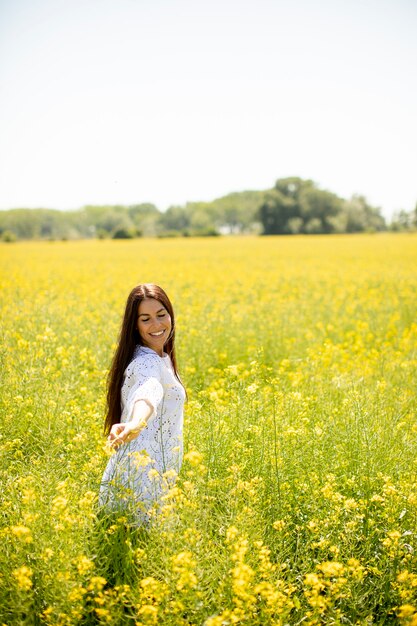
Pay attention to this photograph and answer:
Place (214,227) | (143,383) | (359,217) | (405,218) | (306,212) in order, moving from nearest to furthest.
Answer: (143,383) → (306,212) → (214,227) → (359,217) → (405,218)

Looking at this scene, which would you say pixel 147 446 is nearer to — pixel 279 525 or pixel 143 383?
pixel 143 383

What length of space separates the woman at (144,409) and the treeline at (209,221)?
54.9 m

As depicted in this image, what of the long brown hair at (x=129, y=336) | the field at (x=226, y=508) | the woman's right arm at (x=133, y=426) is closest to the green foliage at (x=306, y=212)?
the field at (x=226, y=508)

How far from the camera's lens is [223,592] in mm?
2549

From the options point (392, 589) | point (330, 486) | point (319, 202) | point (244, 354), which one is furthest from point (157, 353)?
point (319, 202)

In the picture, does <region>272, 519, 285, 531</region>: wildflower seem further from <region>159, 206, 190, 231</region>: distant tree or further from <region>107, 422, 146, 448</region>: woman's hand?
<region>159, 206, 190, 231</region>: distant tree

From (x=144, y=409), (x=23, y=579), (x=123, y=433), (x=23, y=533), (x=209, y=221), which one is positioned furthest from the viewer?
(x=209, y=221)

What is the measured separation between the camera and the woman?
291 cm

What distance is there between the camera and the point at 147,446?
3.20 m

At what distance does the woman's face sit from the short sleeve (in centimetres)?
14

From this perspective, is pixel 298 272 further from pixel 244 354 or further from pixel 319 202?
pixel 319 202

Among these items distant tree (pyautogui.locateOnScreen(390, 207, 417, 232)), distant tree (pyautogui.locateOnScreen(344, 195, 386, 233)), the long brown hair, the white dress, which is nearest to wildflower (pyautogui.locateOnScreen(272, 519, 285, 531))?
the white dress

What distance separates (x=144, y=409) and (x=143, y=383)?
20 cm

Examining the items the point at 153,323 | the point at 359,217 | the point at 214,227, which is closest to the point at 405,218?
the point at 359,217
